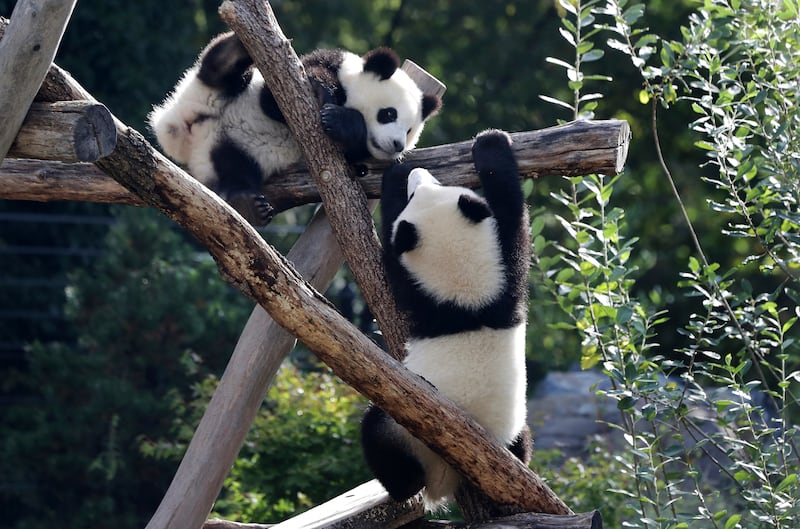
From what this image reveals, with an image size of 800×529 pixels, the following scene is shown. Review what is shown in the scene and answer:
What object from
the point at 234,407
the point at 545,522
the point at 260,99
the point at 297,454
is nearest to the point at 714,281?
the point at 545,522

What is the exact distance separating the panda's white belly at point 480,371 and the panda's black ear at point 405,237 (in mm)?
327

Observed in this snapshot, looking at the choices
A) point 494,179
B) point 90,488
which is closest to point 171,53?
point 90,488

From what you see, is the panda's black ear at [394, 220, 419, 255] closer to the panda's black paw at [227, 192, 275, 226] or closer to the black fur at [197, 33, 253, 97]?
the panda's black paw at [227, 192, 275, 226]

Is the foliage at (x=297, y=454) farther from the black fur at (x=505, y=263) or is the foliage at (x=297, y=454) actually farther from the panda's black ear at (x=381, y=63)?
the panda's black ear at (x=381, y=63)

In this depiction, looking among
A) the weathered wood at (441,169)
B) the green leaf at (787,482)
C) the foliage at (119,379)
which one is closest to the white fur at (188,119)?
the weathered wood at (441,169)

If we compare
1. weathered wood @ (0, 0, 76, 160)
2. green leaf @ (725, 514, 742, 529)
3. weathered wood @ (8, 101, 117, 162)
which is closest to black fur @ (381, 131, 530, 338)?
green leaf @ (725, 514, 742, 529)

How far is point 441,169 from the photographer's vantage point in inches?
145

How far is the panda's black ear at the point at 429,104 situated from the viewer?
4223mm

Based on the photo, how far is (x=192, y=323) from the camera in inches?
241

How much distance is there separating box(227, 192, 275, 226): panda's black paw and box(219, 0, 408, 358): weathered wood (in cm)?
24

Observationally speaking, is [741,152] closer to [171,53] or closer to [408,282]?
[408,282]

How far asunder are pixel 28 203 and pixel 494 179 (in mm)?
5321

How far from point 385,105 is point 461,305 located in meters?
1.03

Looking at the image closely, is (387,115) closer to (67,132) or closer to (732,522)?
(67,132)
